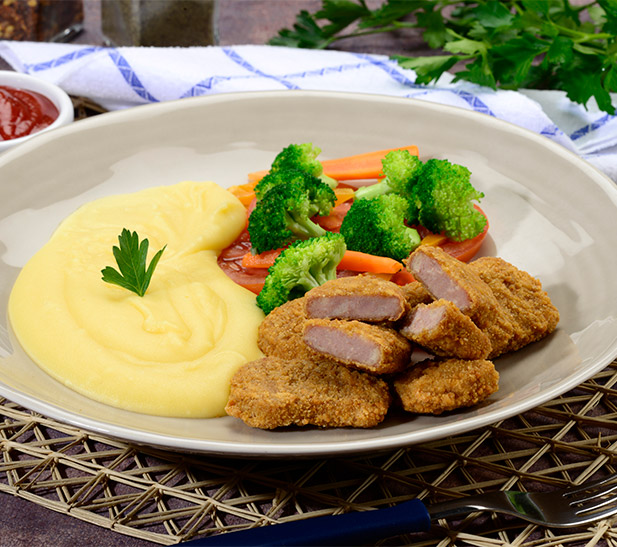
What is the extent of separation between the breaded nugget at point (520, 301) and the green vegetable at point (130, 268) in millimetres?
1565

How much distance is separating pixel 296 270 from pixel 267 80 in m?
2.57

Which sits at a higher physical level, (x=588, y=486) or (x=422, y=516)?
(x=422, y=516)

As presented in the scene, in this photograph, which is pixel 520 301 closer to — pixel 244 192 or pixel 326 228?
pixel 326 228

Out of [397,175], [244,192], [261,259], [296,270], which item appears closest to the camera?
[296,270]

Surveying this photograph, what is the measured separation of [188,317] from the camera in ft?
10.8

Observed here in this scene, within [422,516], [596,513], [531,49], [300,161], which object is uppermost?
[531,49]

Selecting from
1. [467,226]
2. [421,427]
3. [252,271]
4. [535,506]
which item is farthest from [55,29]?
[535,506]

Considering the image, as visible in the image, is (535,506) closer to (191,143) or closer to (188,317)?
(188,317)

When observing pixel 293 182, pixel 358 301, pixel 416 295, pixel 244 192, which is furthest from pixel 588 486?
pixel 244 192

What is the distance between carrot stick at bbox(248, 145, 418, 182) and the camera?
4402 millimetres

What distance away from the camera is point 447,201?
3.76 m

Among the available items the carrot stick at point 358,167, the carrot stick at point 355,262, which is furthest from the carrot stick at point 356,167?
the carrot stick at point 355,262

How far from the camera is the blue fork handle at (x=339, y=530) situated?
7.74 feet

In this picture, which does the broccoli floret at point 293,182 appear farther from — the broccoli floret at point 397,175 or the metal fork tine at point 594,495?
the metal fork tine at point 594,495
